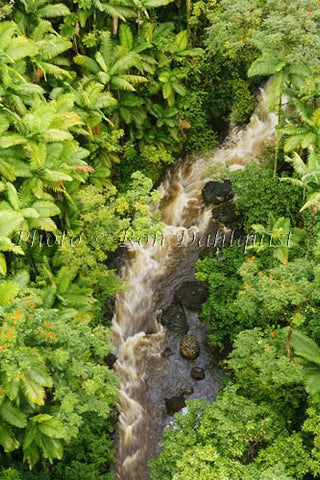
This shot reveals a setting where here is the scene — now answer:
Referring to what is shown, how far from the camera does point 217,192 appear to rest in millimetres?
18312

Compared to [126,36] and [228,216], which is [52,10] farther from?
[228,216]

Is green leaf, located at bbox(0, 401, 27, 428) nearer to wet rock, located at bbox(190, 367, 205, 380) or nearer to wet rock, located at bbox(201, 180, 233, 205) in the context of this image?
wet rock, located at bbox(190, 367, 205, 380)

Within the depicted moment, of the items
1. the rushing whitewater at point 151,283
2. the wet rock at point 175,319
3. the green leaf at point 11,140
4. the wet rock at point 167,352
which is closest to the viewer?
the green leaf at point 11,140

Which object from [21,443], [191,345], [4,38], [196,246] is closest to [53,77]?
[4,38]

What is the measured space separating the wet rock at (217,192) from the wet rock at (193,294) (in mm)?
3467

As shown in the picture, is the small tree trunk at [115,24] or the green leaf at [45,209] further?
the small tree trunk at [115,24]

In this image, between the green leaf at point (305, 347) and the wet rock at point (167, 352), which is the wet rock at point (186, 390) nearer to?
the wet rock at point (167, 352)

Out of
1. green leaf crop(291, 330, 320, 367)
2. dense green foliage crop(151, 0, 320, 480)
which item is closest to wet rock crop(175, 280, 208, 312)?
dense green foliage crop(151, 0, 320, 480)

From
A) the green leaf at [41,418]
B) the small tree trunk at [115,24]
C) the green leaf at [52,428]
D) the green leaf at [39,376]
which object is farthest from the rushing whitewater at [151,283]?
the small tree trunk at [115,24]

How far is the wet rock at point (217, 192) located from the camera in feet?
59.8

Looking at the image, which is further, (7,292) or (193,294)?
(193,294)

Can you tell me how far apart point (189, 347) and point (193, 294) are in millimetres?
1965

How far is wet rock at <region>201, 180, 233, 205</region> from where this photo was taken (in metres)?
18.2

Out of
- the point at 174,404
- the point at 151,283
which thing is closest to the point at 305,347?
the point at 174,404
